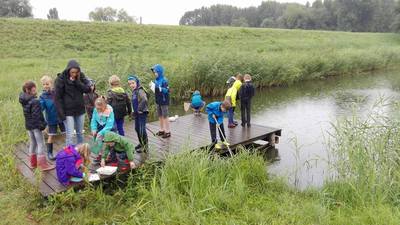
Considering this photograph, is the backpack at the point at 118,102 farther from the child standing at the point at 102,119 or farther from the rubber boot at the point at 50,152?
the rubber boot at the point at 50,152

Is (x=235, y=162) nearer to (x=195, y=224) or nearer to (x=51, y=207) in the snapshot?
(x=195, y=224)

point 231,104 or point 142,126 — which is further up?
point 231,104

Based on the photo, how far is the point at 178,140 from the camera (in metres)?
7.45

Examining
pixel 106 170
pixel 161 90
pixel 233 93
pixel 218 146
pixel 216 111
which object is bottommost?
pixel 218 146

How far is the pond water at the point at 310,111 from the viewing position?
7125 mm

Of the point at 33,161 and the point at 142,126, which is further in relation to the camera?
the point at 142,126

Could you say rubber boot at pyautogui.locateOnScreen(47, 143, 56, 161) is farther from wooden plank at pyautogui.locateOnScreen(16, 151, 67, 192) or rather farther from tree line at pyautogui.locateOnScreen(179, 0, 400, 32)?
tree line at pyautogui.locateOnScreen(179, 0, 400, 32)

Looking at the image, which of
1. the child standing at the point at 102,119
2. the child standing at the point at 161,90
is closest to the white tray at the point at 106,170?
the child standing at the point at 102,119

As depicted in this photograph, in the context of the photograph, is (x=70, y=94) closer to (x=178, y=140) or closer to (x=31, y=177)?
(x=31, y=177)

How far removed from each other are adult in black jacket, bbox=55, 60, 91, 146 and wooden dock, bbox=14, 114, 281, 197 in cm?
88

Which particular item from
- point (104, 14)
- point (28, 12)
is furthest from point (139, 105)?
point (104, 14)

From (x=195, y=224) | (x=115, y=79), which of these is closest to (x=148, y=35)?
(x=115, y=79)

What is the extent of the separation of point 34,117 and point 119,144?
1.34 meters

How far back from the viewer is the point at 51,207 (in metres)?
4.70
